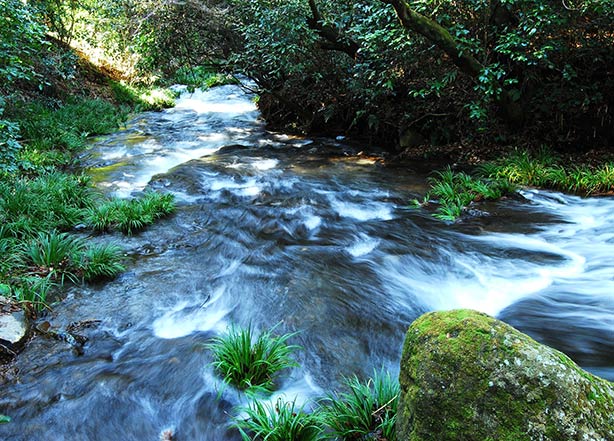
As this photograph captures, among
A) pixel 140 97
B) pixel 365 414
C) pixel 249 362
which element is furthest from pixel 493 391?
pixel 140 97

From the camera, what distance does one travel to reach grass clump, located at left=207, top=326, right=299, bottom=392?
354cm

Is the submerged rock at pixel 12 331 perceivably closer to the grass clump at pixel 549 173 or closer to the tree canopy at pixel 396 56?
the tree canopy at pixel 396 56

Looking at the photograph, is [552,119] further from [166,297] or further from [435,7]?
[166,297]

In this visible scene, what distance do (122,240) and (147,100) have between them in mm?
14844

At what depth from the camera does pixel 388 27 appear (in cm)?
927

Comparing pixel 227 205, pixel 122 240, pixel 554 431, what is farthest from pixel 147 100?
pixel 554 431

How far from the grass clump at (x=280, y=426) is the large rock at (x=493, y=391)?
0.79 m

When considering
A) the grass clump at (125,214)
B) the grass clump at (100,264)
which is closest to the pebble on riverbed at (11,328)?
the grass clump at (100,264)

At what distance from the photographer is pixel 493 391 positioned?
2.07 meters

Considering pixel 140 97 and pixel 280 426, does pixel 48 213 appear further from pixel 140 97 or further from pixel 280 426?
pixel 140 97

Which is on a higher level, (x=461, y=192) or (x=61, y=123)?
(x=461, y=192)

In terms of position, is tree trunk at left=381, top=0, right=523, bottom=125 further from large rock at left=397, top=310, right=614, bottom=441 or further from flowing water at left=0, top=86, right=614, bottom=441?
large rock at left=397, top=310, right=614, bottom=441

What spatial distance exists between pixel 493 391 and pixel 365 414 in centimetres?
113

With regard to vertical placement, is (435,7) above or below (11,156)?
above
